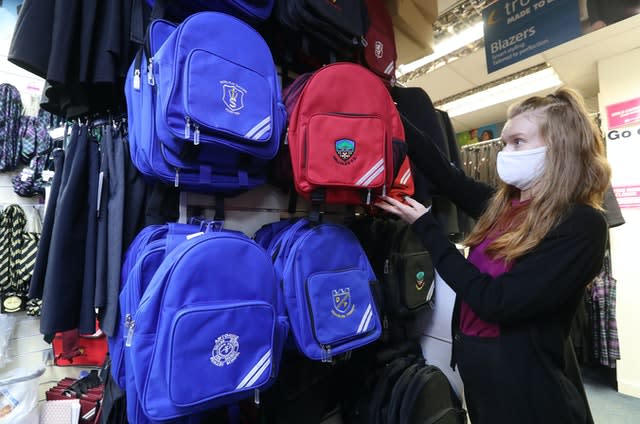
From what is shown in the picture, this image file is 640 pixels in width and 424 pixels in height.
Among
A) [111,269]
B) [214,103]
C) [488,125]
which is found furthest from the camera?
[488,125]

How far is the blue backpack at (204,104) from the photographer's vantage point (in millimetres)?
897

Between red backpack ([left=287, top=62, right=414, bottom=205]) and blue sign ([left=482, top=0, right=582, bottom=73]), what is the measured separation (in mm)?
1732

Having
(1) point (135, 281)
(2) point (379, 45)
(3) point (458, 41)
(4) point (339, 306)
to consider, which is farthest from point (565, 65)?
(1) point (135, 281)

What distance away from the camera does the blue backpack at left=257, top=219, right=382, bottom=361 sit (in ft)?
3.41

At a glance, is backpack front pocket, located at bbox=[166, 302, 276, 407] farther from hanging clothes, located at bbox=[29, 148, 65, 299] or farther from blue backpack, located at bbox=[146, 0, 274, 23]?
blue backpack, located at bbox=[146, 0, 274, 23]

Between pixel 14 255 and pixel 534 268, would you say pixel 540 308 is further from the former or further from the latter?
pixel 14 255

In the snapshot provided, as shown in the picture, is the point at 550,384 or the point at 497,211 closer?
the point at 550,384

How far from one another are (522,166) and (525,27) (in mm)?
1852

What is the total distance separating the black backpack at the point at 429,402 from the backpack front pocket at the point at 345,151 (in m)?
0.86

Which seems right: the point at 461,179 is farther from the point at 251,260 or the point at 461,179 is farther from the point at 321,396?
the point at 321,396

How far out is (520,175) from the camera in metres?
1.09

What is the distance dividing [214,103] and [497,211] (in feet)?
3.44

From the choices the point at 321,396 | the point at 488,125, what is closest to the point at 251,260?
the point at 321,396

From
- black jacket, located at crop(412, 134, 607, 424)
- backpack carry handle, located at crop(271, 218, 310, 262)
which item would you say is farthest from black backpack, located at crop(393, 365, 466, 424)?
backpack carry handle, located at crop(271, 218, 310, 262)
